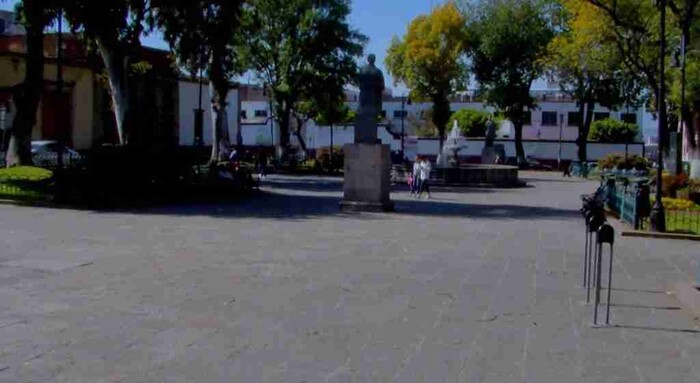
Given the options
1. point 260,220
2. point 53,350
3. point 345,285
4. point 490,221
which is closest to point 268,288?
point 345,285

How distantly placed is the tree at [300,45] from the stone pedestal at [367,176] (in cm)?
2873

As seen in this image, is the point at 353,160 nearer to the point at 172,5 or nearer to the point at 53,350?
the point at 172,5

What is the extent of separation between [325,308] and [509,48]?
59307 mm

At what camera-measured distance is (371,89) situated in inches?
871

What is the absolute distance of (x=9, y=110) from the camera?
42.3 meters

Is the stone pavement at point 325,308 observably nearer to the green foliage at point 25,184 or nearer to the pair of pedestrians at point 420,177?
the green foliage at point 25,184

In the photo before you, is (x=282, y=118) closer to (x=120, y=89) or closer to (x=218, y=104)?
(x=218, y=104)

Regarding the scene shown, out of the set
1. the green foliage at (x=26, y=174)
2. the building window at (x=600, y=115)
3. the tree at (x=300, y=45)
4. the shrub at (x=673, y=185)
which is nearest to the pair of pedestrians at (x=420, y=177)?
the shrub at (x=673, y=185)

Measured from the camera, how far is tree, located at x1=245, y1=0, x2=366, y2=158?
5034cm

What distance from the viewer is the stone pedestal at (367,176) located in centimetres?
2202

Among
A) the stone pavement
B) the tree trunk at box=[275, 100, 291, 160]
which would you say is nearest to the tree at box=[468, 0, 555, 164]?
the tree trunk at box=[275, 100, 291, 160]

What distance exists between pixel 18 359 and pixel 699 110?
37.4 metres

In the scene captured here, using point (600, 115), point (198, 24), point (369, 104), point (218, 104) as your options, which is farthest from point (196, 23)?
point (600, 115)

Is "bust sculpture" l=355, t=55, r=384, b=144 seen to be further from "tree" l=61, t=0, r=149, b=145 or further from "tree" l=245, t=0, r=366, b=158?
"tree" l=245, t=0, r=366, b=158
